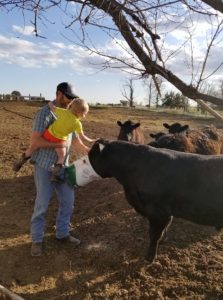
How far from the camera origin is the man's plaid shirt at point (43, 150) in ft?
20.5

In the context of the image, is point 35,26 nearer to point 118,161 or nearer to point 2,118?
point 118,161

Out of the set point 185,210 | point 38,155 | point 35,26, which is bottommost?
point 185,210

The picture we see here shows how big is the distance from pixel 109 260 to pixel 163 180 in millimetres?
1503

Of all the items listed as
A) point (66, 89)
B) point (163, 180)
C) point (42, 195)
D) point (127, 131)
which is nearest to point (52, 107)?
point (66, 89)

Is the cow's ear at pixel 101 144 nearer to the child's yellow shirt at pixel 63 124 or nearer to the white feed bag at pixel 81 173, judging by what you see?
the white feed bag at pixel 81 173

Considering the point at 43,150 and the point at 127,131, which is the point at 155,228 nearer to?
the point at 43,150

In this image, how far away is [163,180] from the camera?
5.67 meters

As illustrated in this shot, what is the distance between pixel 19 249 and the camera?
671 cm

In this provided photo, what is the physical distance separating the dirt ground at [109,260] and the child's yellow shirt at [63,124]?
1.78m

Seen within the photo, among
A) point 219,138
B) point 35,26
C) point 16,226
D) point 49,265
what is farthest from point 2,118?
point 35,26

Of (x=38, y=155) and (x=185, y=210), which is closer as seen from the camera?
(x=185, y=210)

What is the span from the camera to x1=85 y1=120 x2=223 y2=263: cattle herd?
546 cm

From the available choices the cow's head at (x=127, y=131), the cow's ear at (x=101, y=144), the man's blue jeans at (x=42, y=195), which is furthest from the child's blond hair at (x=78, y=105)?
the cow's head at (x=127, y=131)

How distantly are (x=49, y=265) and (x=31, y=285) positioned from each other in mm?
553
